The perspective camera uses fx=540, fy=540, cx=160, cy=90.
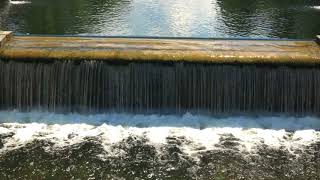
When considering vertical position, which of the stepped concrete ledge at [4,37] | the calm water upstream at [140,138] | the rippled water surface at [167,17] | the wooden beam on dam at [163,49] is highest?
the stepped concrete ledge at [4,37]

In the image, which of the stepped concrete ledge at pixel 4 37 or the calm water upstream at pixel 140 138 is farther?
the stepped concrete ledge at pixel 4 37

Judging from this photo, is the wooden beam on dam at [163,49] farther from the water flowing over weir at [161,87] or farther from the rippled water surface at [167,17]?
the rippled water surface at [167,17]

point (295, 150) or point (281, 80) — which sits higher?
point (281, 80)

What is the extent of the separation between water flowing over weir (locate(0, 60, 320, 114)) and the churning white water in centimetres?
62

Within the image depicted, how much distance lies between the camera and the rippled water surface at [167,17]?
145 ft

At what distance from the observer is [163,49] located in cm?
2725

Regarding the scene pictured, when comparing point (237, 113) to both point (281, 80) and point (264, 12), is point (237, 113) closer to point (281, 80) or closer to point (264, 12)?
point (281, 80)

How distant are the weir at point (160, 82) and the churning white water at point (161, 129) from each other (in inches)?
24.3

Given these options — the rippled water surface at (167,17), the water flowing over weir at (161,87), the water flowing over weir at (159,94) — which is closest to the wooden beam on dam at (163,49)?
the water flowing over weir at (159,94)

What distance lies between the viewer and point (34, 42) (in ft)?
94.3

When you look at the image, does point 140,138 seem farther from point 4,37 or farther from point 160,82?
point 4,37

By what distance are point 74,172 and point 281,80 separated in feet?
36.2

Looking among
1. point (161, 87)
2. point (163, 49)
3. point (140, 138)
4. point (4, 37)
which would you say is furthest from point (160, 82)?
point (4, 37)

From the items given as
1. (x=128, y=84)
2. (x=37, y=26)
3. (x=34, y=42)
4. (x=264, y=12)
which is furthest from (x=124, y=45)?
(x=264, y=12)
